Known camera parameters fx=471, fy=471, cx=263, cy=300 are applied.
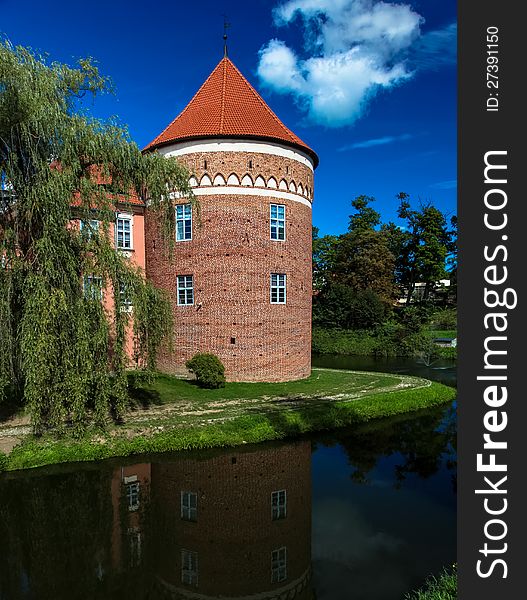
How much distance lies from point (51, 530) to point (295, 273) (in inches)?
486

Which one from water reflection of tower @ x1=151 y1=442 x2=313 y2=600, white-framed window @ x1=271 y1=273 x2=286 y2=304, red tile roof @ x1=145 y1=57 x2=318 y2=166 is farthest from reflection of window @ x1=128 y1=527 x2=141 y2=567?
red tile roof @ x1=145 y1=57 x2=318 y2=166

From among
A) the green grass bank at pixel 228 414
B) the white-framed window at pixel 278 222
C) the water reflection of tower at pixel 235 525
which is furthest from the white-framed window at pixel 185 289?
the water reflection of tower at pixel 235 525

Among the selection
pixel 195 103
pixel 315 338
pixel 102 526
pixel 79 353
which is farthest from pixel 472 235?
pixel 315 338

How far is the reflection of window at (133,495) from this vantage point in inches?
317

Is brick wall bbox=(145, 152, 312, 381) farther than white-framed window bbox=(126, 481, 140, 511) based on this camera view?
Yes

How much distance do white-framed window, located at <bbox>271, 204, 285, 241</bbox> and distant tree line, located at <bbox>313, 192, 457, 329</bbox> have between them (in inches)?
799

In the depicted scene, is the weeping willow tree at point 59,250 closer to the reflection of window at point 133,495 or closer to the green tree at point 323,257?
the reflection of window at point 133,495

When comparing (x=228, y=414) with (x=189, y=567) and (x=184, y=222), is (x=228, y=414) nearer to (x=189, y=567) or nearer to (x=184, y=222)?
(x=189, y=567)

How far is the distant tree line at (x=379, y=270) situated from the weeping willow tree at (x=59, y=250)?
2799cm

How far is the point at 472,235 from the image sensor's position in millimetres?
3723

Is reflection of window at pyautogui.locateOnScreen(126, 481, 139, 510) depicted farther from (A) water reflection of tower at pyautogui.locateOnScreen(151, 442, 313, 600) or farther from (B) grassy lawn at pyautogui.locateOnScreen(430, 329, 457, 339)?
(B) grassy lawn at pyautogui.locateOnScreen(430, 329, 457, 339)

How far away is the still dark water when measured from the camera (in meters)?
5.95

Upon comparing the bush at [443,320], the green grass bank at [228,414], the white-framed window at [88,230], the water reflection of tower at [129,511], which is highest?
the white-framed window at [88,230]

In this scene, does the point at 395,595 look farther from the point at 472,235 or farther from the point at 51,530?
the point at 51,530
